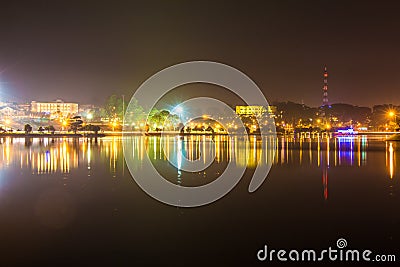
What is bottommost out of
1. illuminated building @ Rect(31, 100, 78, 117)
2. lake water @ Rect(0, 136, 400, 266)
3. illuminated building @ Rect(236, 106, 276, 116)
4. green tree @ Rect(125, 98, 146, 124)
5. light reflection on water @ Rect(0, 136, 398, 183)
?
lake water @ Rect(0, 136, 400, 266)

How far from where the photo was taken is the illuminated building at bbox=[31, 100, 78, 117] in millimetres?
153625

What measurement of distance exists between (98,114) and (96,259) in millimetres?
128743

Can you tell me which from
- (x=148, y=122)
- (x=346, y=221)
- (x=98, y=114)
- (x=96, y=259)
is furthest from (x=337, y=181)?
(x=98, y=114)

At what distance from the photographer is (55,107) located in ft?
514

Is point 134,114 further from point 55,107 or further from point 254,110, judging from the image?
point 55,107

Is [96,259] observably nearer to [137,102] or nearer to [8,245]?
[8,245]

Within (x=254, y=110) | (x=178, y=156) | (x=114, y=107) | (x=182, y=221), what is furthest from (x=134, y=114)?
(x=182, y=221)

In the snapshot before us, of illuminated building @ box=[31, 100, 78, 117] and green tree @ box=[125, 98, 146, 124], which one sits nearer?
green tree @ box=[125, 98, 146, 124]

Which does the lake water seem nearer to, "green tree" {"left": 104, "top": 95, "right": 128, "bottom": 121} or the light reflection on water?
the light reflection on water

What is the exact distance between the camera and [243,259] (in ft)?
19.5

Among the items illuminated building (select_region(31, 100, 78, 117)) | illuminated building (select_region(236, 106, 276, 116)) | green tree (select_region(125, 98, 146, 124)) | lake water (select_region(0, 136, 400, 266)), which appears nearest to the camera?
lake water (select_region(0, 136, 400, 266))

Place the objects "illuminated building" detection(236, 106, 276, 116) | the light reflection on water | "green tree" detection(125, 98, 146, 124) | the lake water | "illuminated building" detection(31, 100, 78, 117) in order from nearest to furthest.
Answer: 1. the lake water
2. the light reflection on water
3. "green tree" detection(125, 98, 146, 124)
4. "illuminated building" detection(236, 106, 276, 116)
5. "illuminated building" detection(31, 100, 78, 117)

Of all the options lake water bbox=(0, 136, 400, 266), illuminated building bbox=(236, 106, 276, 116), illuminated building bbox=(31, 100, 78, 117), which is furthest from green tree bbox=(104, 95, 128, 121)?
lake water bbox=(0, 136, 400, 266)

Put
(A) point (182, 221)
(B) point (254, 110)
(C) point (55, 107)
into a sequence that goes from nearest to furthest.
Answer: (A) point (182, 221) → (B) point (254, 110) → (C) point (55, 107)
